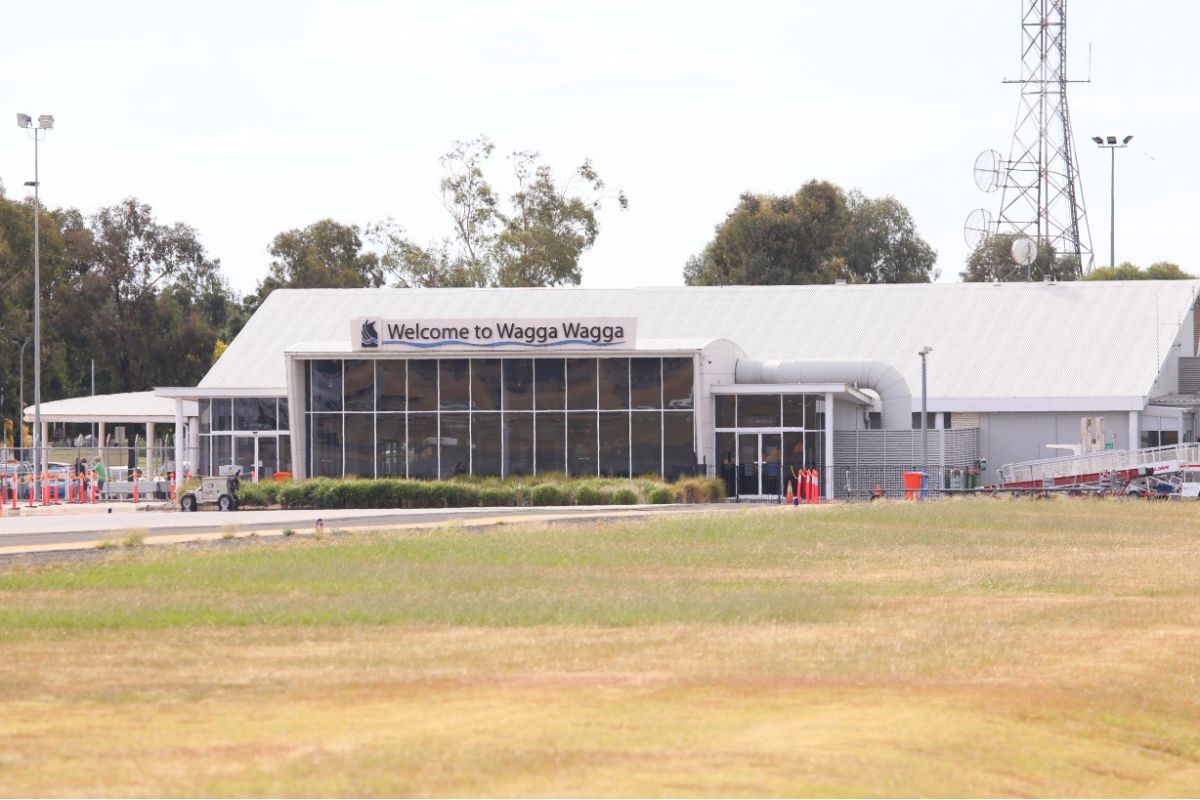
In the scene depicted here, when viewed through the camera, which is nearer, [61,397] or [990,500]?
[990,500]

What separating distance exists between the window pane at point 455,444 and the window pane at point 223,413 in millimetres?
8876

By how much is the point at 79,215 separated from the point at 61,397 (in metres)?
11.5

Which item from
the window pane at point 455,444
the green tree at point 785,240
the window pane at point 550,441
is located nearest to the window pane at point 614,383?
the window pane at point 550,441

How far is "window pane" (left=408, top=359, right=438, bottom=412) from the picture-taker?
60.8 meters

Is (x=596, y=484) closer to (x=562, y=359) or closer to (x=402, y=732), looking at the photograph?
(x=562, y=359)

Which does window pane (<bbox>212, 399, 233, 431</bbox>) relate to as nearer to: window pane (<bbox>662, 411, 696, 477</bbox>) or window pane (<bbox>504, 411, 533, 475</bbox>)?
window pane (<bbox>504, 411, 533, 475</bbox>)

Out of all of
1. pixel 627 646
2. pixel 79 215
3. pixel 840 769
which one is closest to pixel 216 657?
pixel 627 646

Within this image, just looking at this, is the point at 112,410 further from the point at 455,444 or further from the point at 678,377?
the point at 678,377

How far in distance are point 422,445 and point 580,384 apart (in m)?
5.72

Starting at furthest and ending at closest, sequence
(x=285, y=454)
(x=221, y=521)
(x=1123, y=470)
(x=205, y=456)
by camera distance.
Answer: (x=205, y=456) → (x=285, y=454) → (x=1123, y=470) → (x=221, y=521)

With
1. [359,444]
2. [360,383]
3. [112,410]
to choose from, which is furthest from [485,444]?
[112,410]

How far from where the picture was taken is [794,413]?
60.8 meters

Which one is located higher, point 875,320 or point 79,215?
point 79,215

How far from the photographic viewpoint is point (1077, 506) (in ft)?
157
